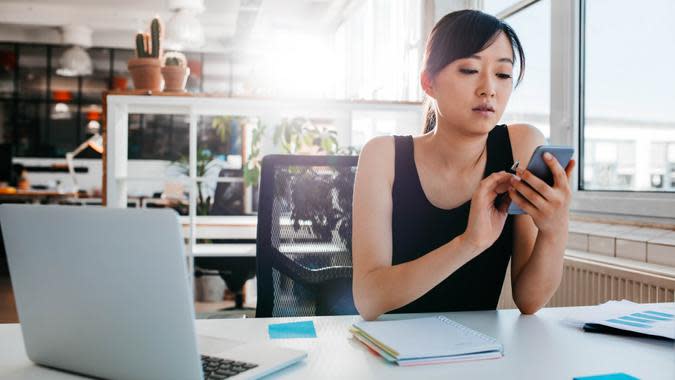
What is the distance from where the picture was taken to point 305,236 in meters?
1.60

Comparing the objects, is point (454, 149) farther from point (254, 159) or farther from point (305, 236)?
point (254, 159)

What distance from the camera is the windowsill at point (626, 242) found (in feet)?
5.42

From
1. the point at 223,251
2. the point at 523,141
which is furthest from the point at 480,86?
the point at 223,251

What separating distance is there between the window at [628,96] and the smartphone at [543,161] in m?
1.07

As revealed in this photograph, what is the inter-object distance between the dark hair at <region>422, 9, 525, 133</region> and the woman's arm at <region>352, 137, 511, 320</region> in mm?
247

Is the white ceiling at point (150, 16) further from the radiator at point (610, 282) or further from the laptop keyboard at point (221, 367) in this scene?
the laptop keyboard at point (221, 367)

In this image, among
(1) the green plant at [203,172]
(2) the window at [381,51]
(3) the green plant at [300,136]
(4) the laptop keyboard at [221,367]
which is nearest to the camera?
(4) the laptop keyboard at [221,367]

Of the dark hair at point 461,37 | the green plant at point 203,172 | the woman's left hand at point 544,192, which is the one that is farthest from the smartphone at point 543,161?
the green plant at point 203,172

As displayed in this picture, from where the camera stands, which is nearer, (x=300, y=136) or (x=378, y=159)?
(x=378, y=159)

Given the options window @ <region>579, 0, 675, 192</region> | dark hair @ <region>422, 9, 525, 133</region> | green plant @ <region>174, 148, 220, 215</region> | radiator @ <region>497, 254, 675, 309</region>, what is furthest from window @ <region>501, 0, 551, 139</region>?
green plant @ <region>174, 148, 220, 215</region>

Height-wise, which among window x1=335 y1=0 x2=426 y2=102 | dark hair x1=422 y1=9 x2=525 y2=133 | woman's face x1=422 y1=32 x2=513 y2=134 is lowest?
woman's face x1=422 y1=32 x2=513 y2=134

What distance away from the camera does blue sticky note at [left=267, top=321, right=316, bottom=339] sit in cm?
99

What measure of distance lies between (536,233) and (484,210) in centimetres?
37

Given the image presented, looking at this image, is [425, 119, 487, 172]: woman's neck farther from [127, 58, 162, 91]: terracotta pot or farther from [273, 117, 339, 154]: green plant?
[127, 58, 162, 91]: terracotta pot
